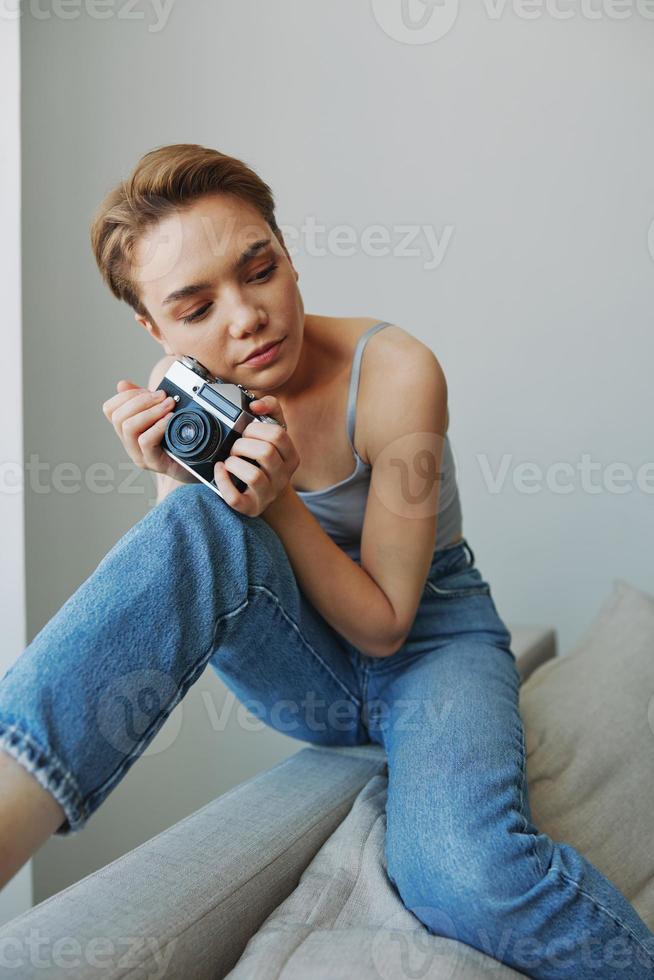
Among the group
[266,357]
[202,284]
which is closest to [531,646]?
[266,357]

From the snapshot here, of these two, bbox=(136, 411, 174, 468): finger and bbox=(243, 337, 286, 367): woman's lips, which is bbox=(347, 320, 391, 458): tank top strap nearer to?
bbox=(243, 337, 286, 367): woman's lips

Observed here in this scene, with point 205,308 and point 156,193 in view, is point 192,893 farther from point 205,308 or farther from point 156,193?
point 156,193

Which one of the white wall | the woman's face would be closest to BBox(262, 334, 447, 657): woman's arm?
the woman's face

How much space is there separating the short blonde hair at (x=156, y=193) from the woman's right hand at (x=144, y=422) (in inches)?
7.5

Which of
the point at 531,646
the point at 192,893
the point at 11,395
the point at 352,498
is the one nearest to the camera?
the point at 192,893

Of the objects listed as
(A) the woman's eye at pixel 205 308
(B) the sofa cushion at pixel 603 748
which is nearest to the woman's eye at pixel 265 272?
(A) the woman's eye at pixel 205 308

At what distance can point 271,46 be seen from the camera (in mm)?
1849

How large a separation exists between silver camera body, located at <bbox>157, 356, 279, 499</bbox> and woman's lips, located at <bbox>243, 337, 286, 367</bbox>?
0.36ft

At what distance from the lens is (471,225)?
6.18 feet

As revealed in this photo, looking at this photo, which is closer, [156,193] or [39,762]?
[39,762]

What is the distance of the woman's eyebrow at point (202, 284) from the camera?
38.5 inches

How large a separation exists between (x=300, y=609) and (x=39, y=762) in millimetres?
361

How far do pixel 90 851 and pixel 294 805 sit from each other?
850 millimetres

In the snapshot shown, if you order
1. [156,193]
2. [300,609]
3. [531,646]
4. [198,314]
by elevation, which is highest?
[156,193]
